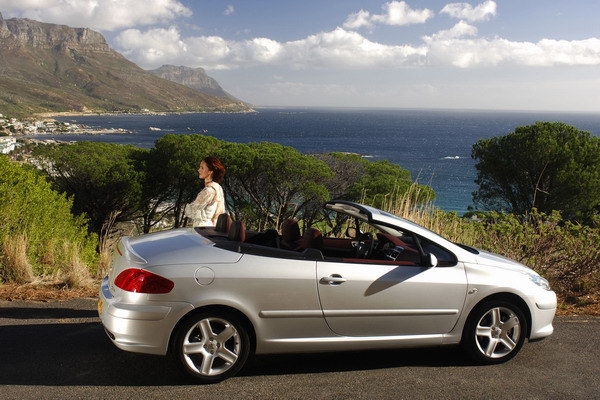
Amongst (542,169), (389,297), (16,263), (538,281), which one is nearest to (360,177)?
(542,169)

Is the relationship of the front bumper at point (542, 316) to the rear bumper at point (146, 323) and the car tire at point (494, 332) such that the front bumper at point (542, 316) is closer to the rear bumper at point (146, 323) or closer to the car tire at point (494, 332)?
the car tire at point (494, 332)

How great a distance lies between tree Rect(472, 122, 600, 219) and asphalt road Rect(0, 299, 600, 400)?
2148 cm

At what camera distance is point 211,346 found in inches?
148

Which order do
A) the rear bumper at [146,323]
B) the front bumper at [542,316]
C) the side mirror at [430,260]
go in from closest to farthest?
the rear bumper at [146,323], the side mirror at [430,260], the front bumper at [542,316]

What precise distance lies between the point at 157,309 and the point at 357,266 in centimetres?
143

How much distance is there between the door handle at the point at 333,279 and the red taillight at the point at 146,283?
3.38ft

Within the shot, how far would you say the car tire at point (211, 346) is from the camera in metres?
3.72

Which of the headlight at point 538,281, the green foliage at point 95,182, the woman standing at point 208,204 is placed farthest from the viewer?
the green foliage at point 95,182

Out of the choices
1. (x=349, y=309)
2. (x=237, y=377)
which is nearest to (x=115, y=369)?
(x=237, y=377)

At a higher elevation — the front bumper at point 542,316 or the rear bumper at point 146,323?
the rear bumper at point 146,323

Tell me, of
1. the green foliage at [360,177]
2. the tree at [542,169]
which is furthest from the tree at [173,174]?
the tree at [542,169]

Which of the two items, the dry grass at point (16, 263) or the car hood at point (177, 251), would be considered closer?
the car hood at point (177, 251)

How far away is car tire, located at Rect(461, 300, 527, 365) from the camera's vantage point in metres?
4.35

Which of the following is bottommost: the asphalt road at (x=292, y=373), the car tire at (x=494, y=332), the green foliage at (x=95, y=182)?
the green foliage at (x=95, y=182)
